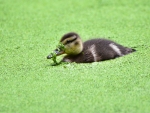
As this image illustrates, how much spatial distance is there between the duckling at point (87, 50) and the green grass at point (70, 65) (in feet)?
0.46

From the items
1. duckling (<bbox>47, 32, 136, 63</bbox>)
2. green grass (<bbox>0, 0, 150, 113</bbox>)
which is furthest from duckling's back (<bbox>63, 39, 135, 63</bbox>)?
green grass (<bbox>0, 0, 150, 113</bbox>)

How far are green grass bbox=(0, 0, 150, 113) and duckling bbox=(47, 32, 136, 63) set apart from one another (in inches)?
5.5

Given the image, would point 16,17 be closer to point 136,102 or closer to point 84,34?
point 84,34

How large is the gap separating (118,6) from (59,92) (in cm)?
285

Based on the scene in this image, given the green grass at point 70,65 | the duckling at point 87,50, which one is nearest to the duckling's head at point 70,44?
the duckling at point 87,50

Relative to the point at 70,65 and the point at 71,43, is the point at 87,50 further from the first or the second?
the point at 70,65

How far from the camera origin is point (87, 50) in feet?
14.9

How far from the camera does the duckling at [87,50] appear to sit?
4449 mm

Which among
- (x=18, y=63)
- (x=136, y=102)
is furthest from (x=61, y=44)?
(x=136, y=102)

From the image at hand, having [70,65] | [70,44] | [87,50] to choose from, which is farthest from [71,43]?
[70,65]

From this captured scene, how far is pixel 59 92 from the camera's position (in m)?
3.49

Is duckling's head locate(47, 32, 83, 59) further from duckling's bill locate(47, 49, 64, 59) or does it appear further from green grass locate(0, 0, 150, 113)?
green grass locate(0, 0, 150, 113)

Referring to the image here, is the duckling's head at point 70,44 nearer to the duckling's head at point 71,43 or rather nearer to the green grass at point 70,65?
the duckling's head at point 71,43

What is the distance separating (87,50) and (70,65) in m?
0.39
